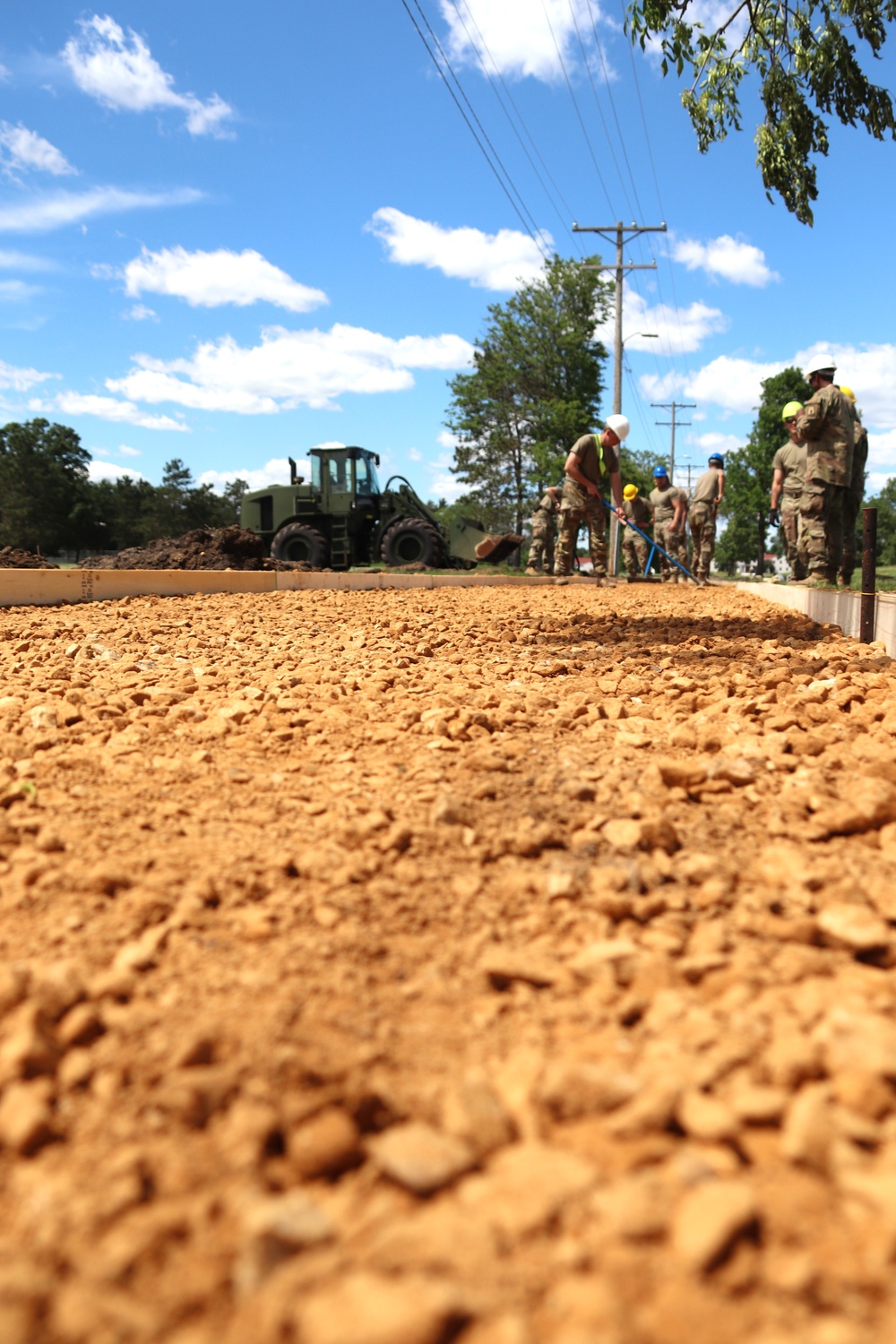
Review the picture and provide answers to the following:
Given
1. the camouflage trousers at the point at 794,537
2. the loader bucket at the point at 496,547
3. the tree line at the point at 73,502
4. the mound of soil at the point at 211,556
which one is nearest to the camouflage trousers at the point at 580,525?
the camouflage trousers at the point at 794,537

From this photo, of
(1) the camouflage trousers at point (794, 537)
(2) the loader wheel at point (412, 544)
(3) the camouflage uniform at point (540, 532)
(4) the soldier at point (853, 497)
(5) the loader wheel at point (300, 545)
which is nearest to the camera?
(4) the soldier at point (853, 497)

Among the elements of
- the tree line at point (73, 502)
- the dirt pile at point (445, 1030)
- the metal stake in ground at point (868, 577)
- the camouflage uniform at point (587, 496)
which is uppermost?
the tree line at point (73, 502)

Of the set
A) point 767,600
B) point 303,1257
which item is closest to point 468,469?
point 767,600

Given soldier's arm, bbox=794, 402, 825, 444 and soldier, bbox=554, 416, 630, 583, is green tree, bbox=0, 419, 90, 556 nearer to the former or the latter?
soldier, bbox=554, 416, 630, 583

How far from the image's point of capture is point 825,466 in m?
7.87

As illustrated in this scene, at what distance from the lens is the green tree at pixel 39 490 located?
60.4 metres

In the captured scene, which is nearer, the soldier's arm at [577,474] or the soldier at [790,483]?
the soldier at [790,483]

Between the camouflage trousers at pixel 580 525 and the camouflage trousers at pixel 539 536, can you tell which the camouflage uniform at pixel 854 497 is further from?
the camouflage trousers at pixel 539 536

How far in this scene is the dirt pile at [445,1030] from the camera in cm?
108

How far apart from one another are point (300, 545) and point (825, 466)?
11.1 meters

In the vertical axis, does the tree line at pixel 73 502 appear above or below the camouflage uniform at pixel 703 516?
above

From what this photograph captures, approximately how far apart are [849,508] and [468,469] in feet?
131

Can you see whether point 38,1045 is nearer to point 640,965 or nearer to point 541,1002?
point 541,1002

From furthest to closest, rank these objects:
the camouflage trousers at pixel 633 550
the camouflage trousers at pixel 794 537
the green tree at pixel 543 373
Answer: the green tree at pixel 543 373, the camouflage trousers at pixel 633 550, the camouflage trousers at pixel 794 537
